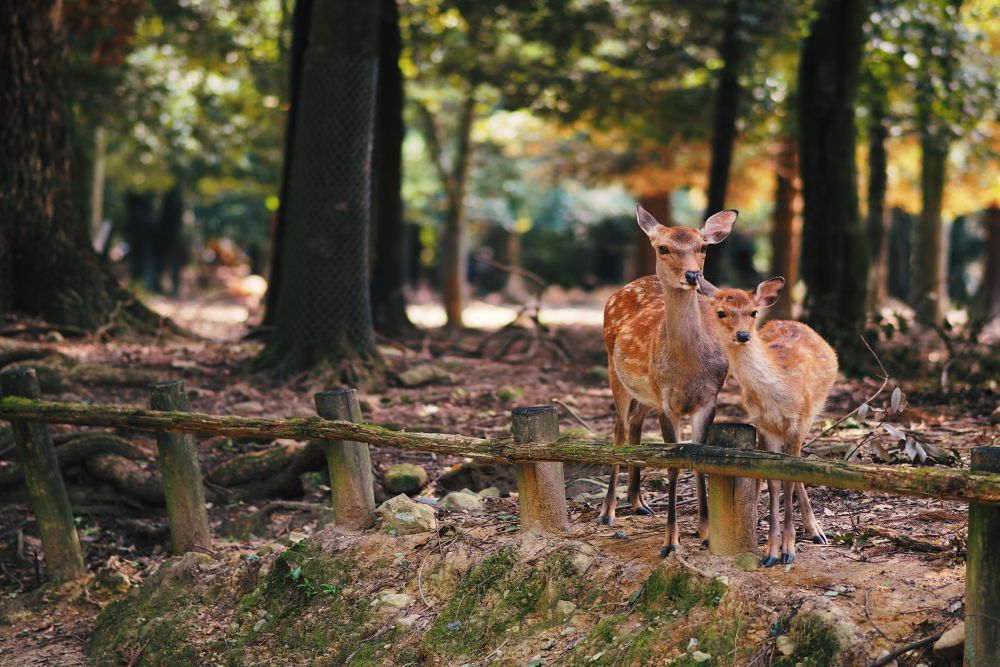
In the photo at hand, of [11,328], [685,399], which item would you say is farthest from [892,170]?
[685,399]

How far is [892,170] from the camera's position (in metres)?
25.6

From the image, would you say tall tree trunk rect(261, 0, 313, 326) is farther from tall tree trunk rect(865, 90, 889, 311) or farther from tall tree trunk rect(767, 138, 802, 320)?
tall tree trunk rect(767, 138, 802, 320)

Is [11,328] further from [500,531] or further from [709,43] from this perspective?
[709,43]

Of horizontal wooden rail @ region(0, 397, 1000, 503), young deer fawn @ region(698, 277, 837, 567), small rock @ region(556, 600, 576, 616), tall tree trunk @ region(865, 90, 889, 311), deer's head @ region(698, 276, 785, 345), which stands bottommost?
small rock @ region(556, 600, 576, 616)

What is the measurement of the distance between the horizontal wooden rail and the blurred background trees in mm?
3374

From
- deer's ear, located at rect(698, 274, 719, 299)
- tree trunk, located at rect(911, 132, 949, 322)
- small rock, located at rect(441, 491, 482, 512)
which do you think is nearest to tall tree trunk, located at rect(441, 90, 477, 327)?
tree trunk, located at rect(911, 132, 949, 322)

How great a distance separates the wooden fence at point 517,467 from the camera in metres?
4.34

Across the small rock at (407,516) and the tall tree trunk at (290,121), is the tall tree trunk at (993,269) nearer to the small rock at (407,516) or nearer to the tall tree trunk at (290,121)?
the tall tree trunk at (290,121)

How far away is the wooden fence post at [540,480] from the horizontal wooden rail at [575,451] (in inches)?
2.8

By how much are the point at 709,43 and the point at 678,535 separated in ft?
39.8

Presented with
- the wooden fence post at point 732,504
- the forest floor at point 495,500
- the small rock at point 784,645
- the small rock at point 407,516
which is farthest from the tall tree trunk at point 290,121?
the small rock at point 784,645

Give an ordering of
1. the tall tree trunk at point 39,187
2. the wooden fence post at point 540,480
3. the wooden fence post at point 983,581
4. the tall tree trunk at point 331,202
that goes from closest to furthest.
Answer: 1. the wooden fence post at point 983,581
2. the wooden fence post at point 540,480
3. the tall tree trunk at point 331,202
4. the tall tree trunk at point 39,187

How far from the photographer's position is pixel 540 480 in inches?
236

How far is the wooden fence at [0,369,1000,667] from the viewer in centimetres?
434
